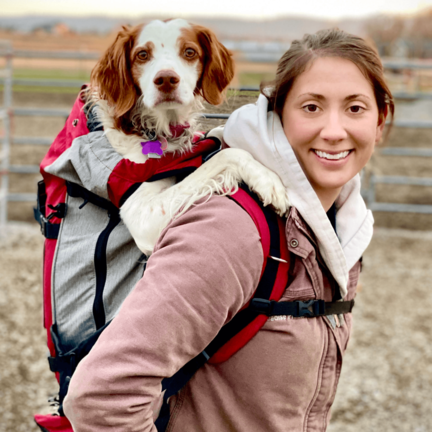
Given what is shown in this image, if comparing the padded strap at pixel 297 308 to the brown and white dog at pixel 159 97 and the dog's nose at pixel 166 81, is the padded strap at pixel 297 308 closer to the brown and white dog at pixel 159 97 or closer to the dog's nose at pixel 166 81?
the brown and white dog at pixel 159 97

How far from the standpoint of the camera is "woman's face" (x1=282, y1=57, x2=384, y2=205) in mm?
1206

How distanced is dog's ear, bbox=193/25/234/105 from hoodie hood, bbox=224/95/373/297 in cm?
43

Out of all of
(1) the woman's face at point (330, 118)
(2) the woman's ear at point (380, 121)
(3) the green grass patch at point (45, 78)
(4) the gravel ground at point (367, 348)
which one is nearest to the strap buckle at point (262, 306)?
(1) the woman's face at point (330, 118)

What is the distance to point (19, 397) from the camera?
3178 mm

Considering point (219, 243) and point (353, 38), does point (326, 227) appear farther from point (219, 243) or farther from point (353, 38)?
point (353, 38)

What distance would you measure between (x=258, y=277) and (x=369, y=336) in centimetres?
320

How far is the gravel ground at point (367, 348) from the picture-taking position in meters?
3.14

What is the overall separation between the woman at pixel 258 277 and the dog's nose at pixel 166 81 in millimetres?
333

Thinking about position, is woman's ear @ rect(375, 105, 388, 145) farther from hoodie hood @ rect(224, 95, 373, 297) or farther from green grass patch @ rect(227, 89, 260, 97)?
green grass patch @ rect(227, 89, 260, 97)

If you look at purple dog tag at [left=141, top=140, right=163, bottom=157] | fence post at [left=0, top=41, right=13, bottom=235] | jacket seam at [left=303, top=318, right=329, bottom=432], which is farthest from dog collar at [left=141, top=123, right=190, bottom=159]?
fence post at [left=0, top=41, right=13, bottom=235]

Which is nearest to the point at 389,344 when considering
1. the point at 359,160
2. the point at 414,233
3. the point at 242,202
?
the point at 414,233

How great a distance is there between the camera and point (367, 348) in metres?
3.81

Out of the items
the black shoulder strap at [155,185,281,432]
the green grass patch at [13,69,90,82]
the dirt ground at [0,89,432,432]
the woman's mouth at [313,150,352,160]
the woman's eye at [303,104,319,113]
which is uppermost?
the woman's eye at [303,104,319,113]

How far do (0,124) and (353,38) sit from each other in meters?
13.4
